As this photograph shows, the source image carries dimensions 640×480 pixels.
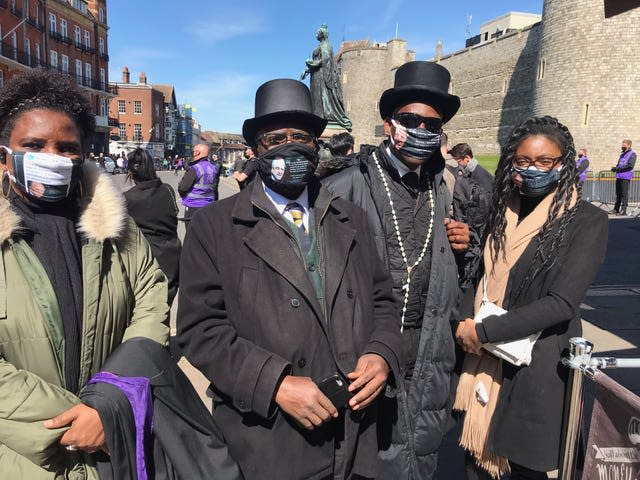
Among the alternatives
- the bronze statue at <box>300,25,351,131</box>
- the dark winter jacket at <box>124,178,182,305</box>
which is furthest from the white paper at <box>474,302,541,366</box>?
the bronze statue at <box>300,25,351,131</box>

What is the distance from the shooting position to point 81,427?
1.51 metres

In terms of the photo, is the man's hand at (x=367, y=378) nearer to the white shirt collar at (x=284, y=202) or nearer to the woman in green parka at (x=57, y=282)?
the white shirt collar at (x=284, y=202)

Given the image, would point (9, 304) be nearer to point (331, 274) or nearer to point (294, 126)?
point (331, 274)

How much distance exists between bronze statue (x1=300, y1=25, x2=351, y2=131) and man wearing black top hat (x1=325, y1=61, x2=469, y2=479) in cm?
659

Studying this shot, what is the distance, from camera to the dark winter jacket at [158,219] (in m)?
4.56

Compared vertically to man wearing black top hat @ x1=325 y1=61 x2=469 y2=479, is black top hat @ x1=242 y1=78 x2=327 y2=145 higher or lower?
higher

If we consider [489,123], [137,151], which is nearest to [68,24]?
[489,123]

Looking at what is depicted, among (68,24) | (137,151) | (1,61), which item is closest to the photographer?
(137,151)

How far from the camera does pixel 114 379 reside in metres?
1.63

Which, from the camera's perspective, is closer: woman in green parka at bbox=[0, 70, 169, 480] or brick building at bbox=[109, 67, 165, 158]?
woman in green parka at bbox=[0, 70, 169, 480]

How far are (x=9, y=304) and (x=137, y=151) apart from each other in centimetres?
355

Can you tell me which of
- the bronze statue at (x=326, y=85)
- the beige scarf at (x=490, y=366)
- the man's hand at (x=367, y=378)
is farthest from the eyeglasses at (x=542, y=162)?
the bronze statue at (x=326, y=85)

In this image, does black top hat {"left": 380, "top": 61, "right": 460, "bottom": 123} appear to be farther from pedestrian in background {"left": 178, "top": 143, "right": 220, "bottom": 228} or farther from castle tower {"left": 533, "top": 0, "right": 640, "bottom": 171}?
castle tower {"left": 533, "top": 0, "right": 640, "bottom": 171}

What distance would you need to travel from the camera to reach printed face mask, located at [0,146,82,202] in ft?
5.49
